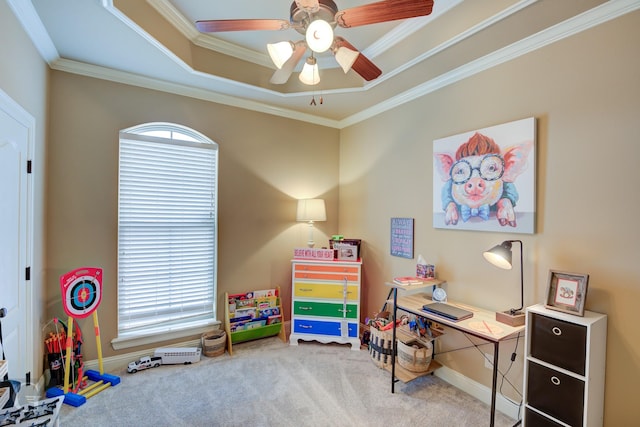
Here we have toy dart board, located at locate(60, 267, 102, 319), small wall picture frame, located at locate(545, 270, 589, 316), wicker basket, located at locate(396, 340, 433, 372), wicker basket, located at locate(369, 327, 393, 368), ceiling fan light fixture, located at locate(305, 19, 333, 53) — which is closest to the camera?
ceiling fan light fixture, located at locate(305, 19, 333, 53)

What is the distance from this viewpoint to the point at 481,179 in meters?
2.30

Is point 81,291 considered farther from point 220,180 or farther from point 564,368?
point 564,368

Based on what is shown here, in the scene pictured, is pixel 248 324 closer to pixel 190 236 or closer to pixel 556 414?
pixel 190 236

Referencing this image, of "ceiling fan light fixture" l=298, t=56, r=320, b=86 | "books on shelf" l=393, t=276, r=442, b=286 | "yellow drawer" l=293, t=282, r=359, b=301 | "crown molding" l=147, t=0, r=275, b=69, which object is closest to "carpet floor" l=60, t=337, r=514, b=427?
"yellow drawer" l=293, t=282, r=359, b=301

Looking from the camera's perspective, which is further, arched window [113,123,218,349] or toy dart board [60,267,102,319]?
arched window [113,123,218,349]

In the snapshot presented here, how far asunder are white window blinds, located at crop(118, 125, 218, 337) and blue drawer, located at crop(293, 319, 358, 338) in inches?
37.1

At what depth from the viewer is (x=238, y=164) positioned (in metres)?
3.25

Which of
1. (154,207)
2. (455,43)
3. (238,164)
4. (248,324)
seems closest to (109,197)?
(154,207)

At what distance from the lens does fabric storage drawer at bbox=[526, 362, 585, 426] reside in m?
1.56

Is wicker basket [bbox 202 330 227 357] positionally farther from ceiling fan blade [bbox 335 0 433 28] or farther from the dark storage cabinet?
ceiling fan blade [bbox 335 0 433 28]

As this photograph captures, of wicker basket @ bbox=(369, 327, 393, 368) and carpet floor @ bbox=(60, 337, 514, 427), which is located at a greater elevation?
wicker basket @ bbox=(369, 327, 393, 368)

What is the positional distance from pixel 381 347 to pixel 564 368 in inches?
54.4

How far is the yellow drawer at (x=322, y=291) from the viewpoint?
315 cm

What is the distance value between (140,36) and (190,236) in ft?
5.85
